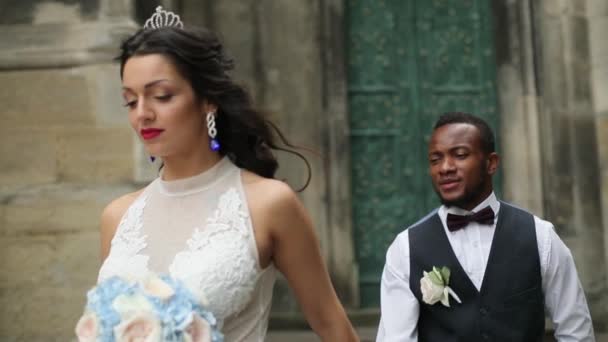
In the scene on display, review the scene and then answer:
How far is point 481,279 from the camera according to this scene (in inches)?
129

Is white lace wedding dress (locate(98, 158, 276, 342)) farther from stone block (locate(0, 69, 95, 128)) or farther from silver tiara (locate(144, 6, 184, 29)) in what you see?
stone block (locate(0, 69, 95, 128))

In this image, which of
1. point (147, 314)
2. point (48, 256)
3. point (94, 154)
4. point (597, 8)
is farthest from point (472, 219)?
point (597, 8)

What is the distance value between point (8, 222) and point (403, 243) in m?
2.35

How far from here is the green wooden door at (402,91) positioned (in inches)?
275

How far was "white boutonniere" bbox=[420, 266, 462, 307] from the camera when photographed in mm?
3179

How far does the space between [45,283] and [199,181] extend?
241cm

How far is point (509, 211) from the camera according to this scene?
11.3ft

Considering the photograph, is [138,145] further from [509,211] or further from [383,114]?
[383,114]

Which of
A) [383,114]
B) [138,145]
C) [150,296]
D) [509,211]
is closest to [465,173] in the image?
[509,211]

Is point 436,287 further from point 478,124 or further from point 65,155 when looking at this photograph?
point 65,155

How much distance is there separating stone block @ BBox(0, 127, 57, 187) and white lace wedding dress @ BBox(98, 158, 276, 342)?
2314 mm

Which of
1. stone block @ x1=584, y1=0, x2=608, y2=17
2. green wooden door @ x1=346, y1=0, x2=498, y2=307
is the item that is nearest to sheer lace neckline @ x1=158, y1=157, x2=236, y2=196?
green wooden door @ x1=346, y1=0, x2=498, y2=307

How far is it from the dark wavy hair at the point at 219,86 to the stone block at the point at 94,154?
221 centimetres

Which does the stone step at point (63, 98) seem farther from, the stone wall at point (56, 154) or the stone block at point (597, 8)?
the stone block at point (597, 8)
